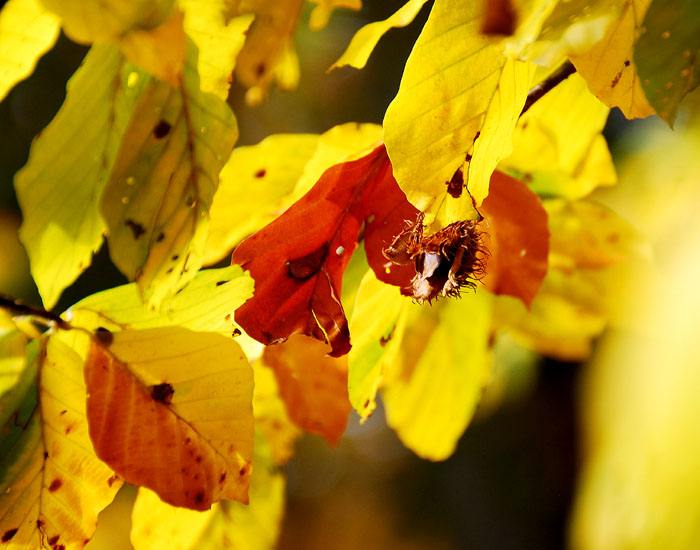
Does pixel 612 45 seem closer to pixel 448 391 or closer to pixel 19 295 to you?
pixel 448 391

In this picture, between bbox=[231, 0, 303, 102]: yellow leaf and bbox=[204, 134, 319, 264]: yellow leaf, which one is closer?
bbox=[231, 0, 303, 102]: yellow leaf

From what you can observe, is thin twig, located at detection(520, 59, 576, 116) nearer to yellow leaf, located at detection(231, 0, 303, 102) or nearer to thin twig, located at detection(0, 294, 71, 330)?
yellow leaf, located at detection(231, 0, 303, 102)

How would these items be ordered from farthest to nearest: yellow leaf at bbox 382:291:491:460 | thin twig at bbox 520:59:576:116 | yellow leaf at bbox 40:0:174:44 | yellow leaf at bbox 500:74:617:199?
yellow leaf at bbox 382:291:491:460 < yellow leaf at bbox 500:74:617:199 < thin twig at bbox 520:59:576:116 < yellow leaf at bbox 40:0:174:44

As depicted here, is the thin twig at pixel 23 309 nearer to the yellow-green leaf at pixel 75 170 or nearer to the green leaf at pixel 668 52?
the yellow-green leaf at pixel 75 170

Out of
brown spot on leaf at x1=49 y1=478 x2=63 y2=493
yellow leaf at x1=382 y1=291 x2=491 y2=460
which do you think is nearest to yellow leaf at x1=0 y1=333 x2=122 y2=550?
brown spot on leaf at x1=49 y1=478 x2=63 y2=493

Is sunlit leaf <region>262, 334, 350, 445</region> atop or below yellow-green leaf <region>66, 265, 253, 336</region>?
below

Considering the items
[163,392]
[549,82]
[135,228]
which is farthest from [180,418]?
[549,82]

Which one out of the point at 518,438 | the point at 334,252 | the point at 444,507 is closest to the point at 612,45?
the point at 334,252

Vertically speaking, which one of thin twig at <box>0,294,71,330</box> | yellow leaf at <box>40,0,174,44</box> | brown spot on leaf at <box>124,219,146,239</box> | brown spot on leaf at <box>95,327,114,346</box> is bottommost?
brown spot on leaf at <box>95,327,114,346</box>
